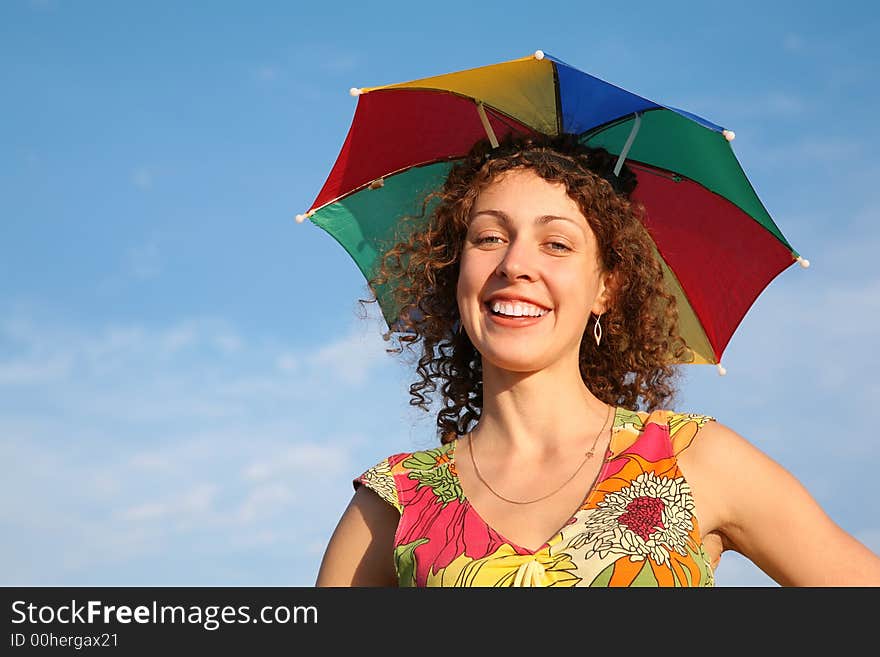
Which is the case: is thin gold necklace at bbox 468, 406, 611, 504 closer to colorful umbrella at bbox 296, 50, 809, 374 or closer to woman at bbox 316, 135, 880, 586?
woman at bbox 316, 135, 880, 586

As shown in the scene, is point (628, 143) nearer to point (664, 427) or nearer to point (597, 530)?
point (664, 427)

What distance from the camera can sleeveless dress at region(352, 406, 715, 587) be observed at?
366cm

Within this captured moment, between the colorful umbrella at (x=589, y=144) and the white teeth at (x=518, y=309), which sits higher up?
the colorful umbrella at (x=589, y=144)

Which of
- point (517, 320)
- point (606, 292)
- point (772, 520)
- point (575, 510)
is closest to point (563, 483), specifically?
point (575, 510)

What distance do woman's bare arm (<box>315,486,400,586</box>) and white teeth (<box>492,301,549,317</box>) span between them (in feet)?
2.91

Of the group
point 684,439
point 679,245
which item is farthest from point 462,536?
point 679,245

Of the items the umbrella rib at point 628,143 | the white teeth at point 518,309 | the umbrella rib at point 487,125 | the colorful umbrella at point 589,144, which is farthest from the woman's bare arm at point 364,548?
the umbrella rib at point 628,143

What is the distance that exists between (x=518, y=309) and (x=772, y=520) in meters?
1.20

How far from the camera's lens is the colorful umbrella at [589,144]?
4.49m

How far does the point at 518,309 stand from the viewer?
415cm

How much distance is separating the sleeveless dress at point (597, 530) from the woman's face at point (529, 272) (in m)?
0.45

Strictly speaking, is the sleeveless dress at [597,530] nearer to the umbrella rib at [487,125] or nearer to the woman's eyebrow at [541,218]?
the woman's eyebrow at [541,218]
